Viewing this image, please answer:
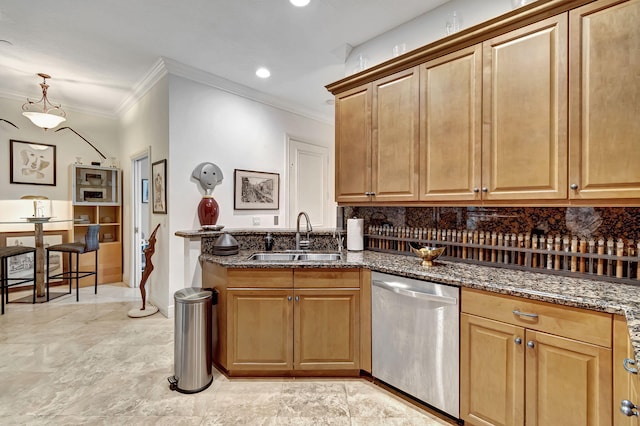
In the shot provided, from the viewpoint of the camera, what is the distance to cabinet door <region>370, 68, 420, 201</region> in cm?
239

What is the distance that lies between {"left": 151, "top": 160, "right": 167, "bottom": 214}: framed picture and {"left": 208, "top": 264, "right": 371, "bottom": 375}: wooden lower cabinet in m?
1.81

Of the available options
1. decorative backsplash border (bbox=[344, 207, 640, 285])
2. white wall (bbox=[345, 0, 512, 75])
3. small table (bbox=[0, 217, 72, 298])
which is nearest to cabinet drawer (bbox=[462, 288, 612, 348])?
decorative backsplash border (bbox=[344, 207, 640, 285])

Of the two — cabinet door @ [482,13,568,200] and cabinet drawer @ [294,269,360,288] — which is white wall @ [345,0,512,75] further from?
cabinet drawer @ [294,269,360,288]

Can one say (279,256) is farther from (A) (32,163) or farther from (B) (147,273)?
(A) (32,163)

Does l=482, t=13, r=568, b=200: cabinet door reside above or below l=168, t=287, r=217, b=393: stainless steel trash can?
above

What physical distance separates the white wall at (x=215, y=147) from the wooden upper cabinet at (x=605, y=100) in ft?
9.23

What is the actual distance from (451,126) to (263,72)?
2.51 metres

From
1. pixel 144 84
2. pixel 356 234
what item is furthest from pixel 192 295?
pixel 144 84

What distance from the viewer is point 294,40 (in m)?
3.08

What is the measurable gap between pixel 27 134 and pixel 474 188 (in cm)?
606

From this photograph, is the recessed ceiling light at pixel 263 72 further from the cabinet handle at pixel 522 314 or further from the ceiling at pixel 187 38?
the cabinet handle at pixel 522 314

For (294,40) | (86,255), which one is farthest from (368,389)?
(86,255)

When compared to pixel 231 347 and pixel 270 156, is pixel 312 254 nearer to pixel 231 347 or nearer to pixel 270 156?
pixel 231 347

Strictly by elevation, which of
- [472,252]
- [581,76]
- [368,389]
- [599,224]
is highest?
[581,76]
